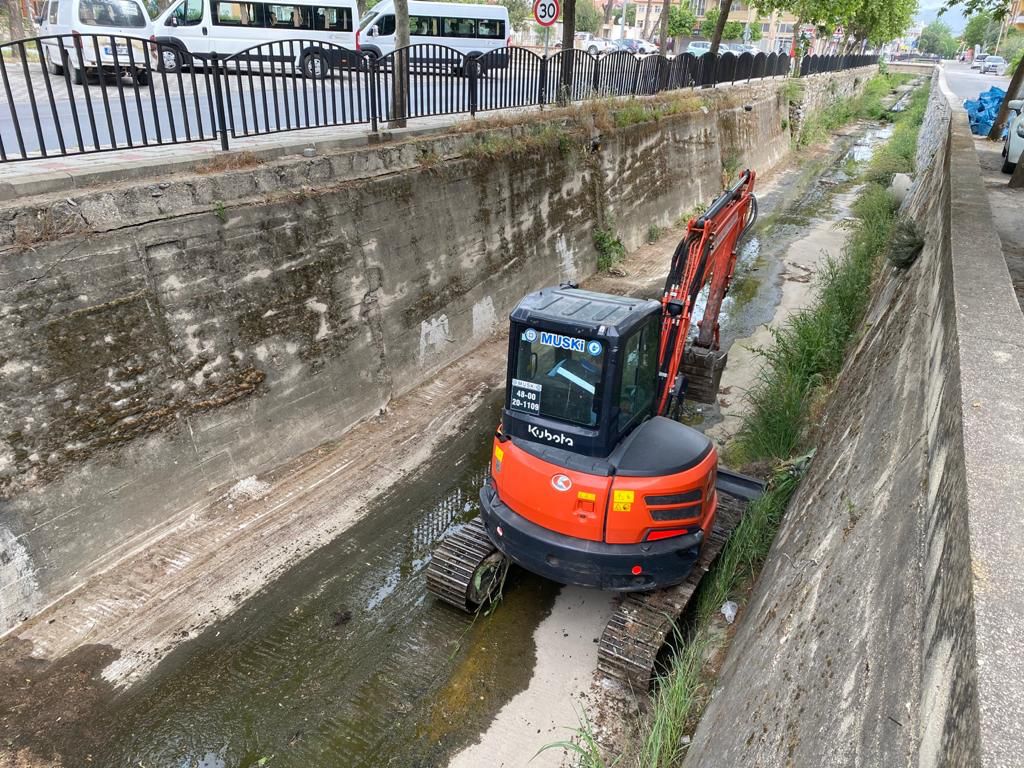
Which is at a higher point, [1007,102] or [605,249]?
[1007,102]

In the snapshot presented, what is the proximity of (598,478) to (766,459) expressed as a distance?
308 centimetres

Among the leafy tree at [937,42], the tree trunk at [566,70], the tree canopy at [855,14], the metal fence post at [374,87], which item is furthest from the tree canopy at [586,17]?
the leafy tree at [937,42]

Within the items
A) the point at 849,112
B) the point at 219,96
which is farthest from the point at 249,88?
the point at 849,112

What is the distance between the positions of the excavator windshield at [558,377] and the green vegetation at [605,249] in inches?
376

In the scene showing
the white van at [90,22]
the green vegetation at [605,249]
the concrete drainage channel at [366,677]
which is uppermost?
the white van at [90,22]

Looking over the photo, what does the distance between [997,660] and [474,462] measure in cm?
646

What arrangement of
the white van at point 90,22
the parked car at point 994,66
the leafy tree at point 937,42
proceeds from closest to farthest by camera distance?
the white van at point 90,22
the parked car at point 994,66
the leafy tree at point 937,42

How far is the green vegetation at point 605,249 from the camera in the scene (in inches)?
567

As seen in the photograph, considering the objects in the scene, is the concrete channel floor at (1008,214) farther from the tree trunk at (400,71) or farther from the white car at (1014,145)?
the tree trunk at (400,71)

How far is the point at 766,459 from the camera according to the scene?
7.34 meters

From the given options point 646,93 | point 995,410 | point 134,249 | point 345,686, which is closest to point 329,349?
point 134,249

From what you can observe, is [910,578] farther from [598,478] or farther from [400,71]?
[400,71]

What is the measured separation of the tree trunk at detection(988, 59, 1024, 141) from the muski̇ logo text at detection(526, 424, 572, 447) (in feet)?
64.6

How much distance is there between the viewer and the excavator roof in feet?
16.5
